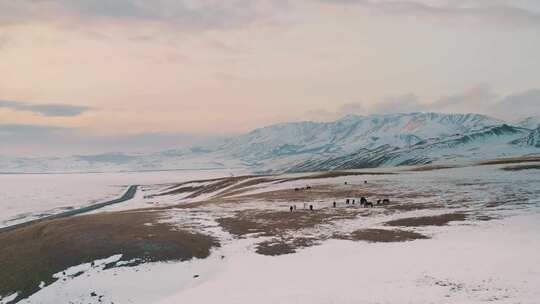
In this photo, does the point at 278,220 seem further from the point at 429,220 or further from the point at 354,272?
the point at 354,272

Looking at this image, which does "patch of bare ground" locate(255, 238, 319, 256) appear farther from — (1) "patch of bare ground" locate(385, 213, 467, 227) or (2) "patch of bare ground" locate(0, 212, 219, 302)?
(1) "patch of bare ground" locate(385, 213, 467, 227)

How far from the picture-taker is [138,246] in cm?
4084

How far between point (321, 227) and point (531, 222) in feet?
64.8

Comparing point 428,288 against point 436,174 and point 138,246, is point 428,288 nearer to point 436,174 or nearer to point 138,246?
point 138,246

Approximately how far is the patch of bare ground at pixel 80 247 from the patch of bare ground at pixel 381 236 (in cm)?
1285

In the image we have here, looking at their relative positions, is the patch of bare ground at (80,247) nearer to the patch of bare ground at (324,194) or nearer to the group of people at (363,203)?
the group of people at (363,203)

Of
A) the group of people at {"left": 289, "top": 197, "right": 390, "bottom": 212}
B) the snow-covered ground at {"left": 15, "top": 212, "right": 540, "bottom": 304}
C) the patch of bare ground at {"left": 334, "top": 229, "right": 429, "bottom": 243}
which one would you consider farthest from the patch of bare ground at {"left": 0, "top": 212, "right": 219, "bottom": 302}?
the group of people at {"left": 289, "top": 197, "right": 390, "bottom": 212}

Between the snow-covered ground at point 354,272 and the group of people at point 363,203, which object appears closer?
the snow-covered ground at point 354,272

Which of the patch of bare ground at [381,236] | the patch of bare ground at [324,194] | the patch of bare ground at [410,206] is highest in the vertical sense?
the patch of bare ground at [324,194]

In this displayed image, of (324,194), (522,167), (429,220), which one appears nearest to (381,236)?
(429,220)

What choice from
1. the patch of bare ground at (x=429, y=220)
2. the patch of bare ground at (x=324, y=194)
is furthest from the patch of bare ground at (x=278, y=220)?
the patch of bare ground at (x=324, y=194)

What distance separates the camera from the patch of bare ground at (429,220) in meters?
44.6

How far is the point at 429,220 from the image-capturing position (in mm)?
46219

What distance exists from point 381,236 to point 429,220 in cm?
863
